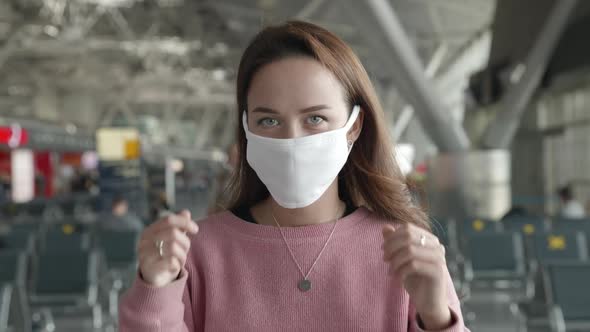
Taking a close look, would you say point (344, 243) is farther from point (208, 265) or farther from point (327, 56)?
point (327, 56)

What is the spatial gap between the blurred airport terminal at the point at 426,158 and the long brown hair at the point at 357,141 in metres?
0.10

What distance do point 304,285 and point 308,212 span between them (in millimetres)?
202

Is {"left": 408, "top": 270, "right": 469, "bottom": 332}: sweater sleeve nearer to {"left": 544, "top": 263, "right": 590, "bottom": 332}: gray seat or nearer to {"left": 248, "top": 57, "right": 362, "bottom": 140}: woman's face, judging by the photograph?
{"left": 248, "top": 57, "right": 362, "bottom": 140}: woman's face

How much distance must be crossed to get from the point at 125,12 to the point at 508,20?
23.9 m

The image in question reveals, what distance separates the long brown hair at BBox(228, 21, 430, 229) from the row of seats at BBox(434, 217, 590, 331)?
3464 mm

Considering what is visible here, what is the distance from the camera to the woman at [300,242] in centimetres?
150

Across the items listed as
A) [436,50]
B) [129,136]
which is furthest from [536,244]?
[436,50]

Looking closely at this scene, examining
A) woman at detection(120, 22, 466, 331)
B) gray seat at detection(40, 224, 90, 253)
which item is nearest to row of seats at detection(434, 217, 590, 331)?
woman at detection(120, 22, 466, 331)

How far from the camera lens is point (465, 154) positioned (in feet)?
58.0

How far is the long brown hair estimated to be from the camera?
5.52ft

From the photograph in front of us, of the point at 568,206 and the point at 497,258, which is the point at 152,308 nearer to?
the point at 497,258

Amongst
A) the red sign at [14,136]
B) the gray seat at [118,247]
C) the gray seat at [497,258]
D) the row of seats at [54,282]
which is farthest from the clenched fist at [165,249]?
the red sign at [14,136]

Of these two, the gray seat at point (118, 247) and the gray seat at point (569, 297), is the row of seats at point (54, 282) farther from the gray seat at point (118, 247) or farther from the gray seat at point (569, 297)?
the gray seat at point (569, 297)

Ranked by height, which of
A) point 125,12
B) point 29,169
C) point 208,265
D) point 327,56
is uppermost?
point 125,12
